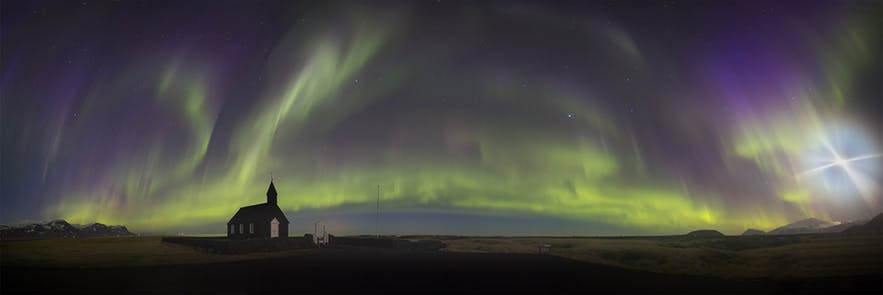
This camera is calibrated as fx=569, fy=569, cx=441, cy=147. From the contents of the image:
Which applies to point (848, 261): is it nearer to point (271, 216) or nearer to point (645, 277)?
point (645, 277)

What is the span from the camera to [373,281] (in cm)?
4331

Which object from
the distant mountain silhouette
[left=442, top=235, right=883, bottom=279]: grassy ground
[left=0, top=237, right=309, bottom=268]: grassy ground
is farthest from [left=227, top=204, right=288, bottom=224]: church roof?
the distant mountain silhouette

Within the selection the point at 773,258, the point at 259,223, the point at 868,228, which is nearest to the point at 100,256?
the point at 259,223

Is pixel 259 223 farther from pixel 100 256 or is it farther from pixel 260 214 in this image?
pixel 100 256

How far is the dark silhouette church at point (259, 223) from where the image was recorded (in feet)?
266

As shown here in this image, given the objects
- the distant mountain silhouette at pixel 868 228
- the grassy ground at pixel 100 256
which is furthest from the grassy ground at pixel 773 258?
the grassy ground at pixel 100 256

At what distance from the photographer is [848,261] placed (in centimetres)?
5334

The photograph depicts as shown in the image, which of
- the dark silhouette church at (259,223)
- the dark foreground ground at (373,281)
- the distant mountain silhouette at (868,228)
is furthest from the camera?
the dark silhouette church at (259,223)

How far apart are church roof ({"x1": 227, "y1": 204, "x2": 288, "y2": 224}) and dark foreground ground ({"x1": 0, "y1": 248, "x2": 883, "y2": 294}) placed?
25.7 meters

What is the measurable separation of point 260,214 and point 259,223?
4.47 ft

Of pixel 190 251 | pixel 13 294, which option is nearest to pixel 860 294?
pixel 13 294

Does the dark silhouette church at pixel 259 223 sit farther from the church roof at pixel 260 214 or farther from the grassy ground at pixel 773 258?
the grassy ground at pixel 773 258

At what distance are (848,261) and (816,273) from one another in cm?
664

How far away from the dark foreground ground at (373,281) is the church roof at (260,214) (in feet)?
84.2
